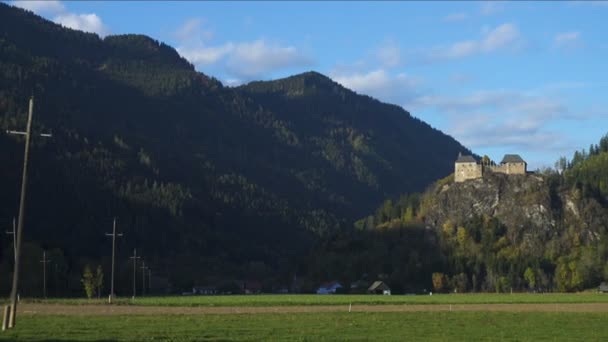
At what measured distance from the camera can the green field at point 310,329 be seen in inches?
1850

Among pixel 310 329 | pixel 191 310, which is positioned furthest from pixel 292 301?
pixel 310 329

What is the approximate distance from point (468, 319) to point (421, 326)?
10208 millimetres

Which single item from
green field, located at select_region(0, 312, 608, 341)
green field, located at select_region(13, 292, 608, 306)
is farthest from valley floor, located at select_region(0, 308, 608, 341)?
green field, located at select_region(13, 292, 608, 306)

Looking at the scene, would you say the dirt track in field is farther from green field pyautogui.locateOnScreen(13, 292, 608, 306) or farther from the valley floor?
the valley floor

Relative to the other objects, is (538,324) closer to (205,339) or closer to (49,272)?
(205,339)

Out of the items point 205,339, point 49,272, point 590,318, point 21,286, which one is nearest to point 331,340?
point 205,339

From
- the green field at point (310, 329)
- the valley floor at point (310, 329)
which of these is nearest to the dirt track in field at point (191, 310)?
the valley floor at point (310, 329)

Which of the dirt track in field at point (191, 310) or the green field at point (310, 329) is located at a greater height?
the dirt track in field at point (191, 310)

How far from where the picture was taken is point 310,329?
53.5 meters

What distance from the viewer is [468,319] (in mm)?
67312

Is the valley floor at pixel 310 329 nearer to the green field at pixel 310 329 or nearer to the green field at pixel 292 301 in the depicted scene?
the green field at pixel 310 329

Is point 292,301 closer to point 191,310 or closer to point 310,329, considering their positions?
point 191,310

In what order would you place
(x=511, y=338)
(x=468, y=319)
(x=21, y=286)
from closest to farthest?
(x=511, y=338) < (x=468, y=319) < (x=21, y=286)

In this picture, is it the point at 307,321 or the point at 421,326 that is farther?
the point at 307,321
